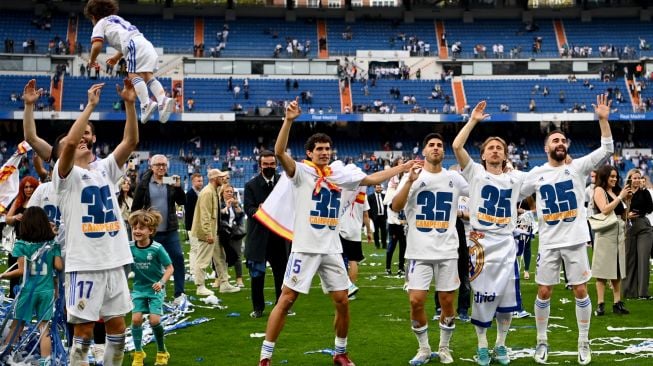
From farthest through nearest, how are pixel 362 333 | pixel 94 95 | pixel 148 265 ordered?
pixel 362 333
pixel 148 265
pixel 94 95

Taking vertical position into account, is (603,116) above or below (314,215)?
above

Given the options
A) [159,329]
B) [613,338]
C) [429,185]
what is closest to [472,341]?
[613,338]

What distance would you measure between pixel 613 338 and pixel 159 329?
5161 millimetres

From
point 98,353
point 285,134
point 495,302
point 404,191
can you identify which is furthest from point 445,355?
point 98,353

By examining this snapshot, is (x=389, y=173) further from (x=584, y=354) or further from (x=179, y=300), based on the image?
(x=179, y=300)

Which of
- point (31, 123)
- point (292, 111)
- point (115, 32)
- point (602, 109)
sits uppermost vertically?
point (115, 32)

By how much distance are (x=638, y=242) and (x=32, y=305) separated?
901 centimetres

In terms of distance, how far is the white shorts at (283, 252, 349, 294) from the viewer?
8.23m

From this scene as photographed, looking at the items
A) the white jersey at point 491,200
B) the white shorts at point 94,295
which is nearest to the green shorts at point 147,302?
the white shorts at point 94,295

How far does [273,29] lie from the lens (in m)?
59.4

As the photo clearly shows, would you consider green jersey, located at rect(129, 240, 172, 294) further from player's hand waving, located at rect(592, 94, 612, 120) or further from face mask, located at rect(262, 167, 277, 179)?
player's hand waving, located at rect(592, 94, 612, 120)

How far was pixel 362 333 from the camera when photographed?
1056cm

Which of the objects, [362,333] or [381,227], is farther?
[381,227]

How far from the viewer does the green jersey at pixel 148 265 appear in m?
8.70
